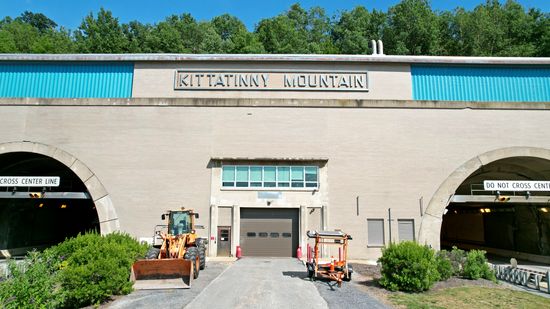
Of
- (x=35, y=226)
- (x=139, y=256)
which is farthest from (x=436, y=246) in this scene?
(x=35, y=226)

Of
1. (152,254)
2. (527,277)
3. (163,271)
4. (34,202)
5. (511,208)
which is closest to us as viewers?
(163,271)

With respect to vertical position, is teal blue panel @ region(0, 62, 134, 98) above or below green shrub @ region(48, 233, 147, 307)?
above

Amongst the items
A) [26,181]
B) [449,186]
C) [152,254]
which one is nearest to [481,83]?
[449,186]

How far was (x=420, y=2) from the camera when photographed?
61625 millimetres

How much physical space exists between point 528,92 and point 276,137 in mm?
17990

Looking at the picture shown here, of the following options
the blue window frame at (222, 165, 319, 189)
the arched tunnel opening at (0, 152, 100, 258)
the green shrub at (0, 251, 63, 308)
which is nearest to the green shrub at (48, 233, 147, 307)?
the green shrub at (0, 251, 63, 308)

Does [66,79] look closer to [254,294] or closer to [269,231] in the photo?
[269,231]

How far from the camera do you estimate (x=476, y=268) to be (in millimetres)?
18578

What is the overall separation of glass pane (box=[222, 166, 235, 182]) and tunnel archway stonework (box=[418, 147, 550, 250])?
12562 millimetres

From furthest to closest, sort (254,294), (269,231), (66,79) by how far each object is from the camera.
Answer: (66,79) < (269,231) < (254,294)

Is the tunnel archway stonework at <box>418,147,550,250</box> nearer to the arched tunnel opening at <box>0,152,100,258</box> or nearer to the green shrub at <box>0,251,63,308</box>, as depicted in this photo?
the green shrub at <box>0,251,63,308</box>

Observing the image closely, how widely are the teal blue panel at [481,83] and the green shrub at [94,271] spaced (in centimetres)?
2186

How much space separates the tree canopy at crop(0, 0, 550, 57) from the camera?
179 ft

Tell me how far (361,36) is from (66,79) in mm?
46242
